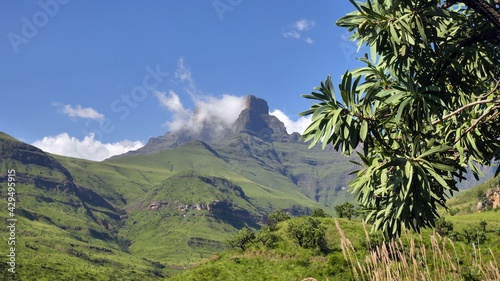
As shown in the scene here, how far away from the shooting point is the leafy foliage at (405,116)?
6.02 metres

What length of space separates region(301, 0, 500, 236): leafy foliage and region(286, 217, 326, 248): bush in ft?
161

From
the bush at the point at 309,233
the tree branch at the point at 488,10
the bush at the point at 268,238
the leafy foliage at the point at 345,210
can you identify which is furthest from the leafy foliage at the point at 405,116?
the leafy foliage at the point at 345,210

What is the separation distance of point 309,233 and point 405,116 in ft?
167

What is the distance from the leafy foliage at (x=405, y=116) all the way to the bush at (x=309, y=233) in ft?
161

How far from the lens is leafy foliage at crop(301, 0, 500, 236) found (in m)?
6.02

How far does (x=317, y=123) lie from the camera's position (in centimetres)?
628

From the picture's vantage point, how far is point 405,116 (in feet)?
21.6

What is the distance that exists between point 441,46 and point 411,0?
4.25ft

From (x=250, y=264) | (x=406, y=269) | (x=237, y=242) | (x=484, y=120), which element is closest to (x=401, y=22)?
(x=484, y=120)

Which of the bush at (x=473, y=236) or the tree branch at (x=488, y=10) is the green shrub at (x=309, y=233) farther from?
the tree branch at (x=488, y=10)

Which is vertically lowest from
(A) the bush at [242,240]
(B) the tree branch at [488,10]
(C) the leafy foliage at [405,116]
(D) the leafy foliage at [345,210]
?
→ (A) the bush at [242,240]

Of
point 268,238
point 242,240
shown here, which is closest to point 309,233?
point 268,238

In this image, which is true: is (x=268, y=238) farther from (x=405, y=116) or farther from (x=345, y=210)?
(x=405, y=116)

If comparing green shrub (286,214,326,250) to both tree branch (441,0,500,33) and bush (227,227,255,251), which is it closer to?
bush (227,227,255,251)
